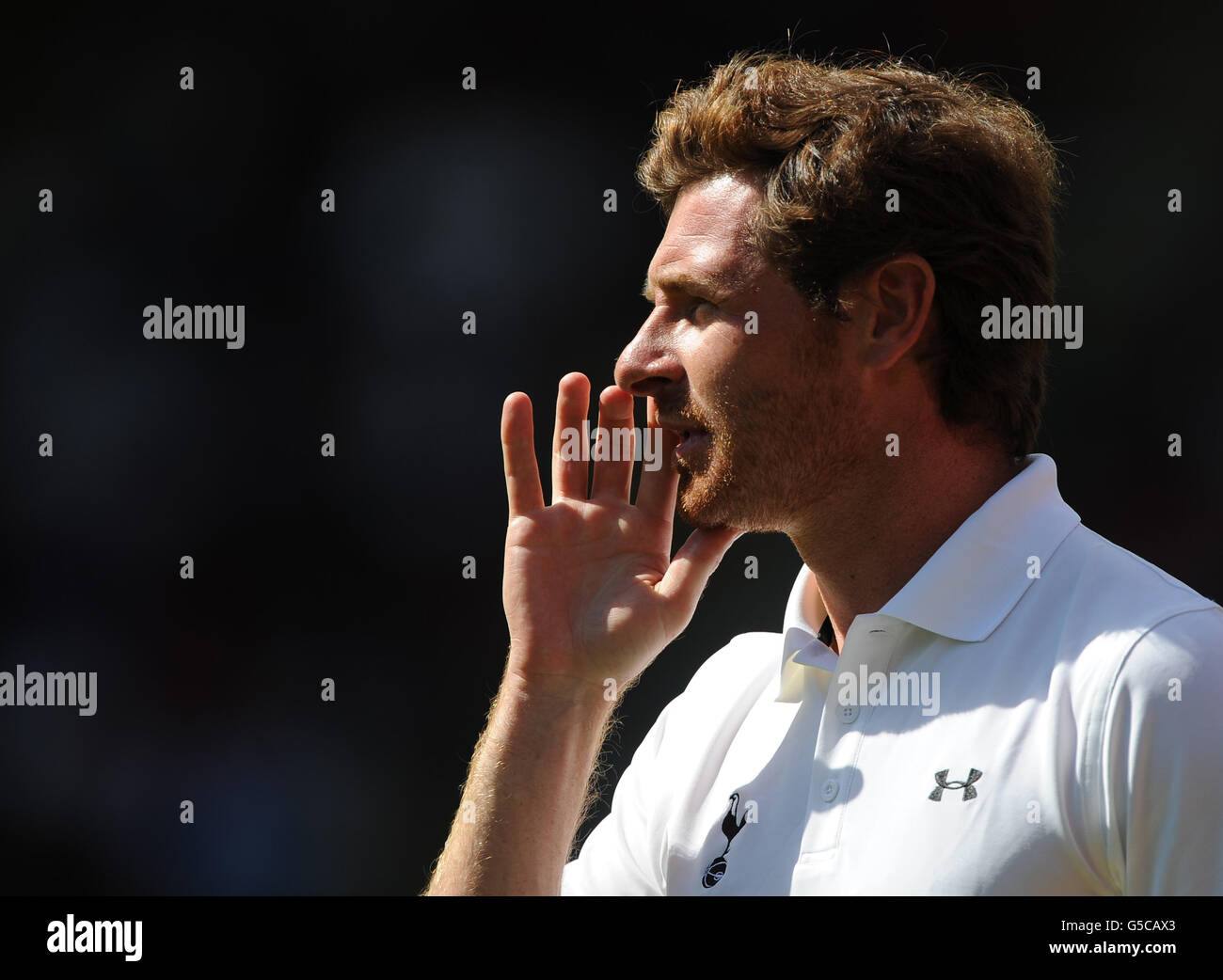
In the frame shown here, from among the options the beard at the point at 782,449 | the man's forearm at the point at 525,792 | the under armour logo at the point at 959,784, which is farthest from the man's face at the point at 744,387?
the under armour logo at the point at 959,784

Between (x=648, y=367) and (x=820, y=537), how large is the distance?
1.26 ft

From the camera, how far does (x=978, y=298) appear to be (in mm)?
1869

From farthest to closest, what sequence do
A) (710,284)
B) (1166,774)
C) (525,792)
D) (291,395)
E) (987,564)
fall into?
(291,395) → (710,284) → (525,792) → (987,564) → (1166,774)

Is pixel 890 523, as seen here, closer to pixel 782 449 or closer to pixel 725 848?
pixel 782 449

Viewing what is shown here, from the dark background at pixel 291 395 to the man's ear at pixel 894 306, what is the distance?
197 cm

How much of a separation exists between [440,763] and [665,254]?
2334 mm

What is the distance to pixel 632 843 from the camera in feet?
6.07

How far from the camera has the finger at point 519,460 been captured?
1.95 metres

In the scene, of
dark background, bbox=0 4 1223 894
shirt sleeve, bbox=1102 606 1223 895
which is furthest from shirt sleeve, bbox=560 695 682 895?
dark background, bbox=0 4 1223 894

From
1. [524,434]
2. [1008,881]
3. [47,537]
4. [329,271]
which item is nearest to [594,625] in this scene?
[524,434]

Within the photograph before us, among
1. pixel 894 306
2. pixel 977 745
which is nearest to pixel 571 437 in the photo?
pixel 894 306

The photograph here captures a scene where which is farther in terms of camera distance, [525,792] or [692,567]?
[692,567]

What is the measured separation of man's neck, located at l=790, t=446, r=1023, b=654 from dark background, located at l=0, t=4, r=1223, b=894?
2040 mm

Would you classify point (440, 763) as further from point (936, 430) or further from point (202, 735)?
Answer: point (936, 430)
